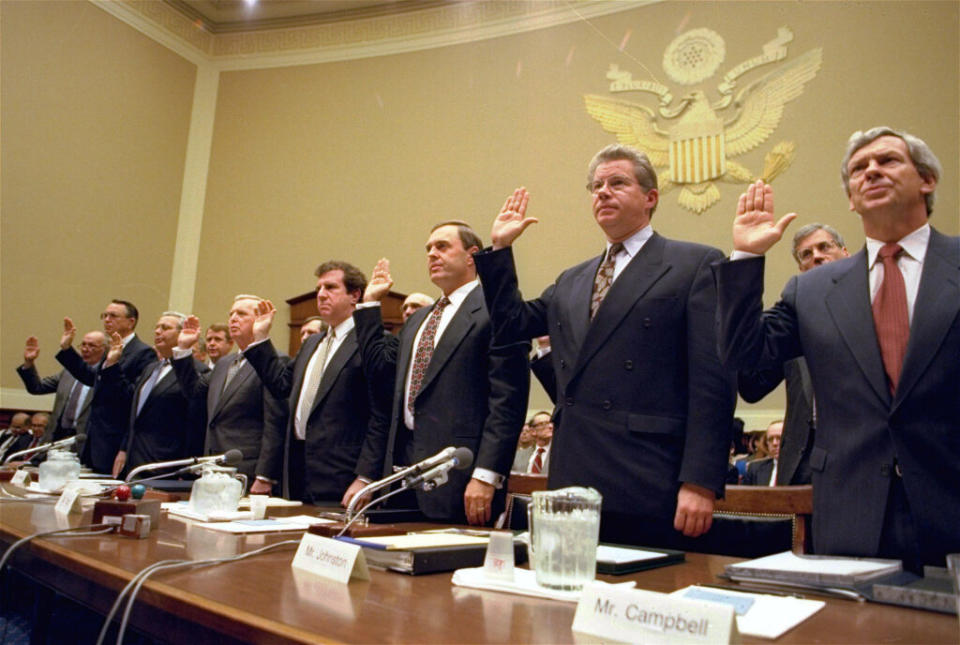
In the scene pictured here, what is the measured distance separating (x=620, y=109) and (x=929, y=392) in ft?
19.1

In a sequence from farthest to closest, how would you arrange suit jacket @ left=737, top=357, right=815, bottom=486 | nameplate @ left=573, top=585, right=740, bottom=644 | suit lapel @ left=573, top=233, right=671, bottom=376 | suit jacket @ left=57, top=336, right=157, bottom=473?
suit jacket @ left=57, top=336, right=157, bottom=473 → suit jacket @ left=737, top=357, right=815, bottom=486 → suit lapel @ left=573, top=233, right=671, bottom=376 → nameplate @ left=573, top=585, right=740, bottom=644

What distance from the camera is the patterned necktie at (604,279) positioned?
191cm

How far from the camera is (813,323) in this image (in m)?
1.54

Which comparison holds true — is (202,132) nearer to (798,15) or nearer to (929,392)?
(798,15)

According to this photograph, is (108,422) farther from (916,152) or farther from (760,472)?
(916,152)

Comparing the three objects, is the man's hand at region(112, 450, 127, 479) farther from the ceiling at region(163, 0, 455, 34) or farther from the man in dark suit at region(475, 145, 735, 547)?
the ceiling at region(163, 0, 455, 34)

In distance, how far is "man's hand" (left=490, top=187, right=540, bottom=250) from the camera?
78.1 inches

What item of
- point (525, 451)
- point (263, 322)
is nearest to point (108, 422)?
point (263, 322)

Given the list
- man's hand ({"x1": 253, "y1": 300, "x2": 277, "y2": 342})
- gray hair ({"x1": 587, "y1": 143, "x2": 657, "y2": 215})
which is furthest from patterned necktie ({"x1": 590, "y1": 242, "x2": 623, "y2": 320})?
man's hand ({"x1": 253, "y1": 300, "x2": 277, "y2": 342})

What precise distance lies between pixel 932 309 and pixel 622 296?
25.8 inches

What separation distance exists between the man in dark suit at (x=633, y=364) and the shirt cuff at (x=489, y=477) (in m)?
0.34

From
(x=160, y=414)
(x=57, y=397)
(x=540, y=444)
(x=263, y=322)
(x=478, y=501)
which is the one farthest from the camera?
(x=57, y=397)

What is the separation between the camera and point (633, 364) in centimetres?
178

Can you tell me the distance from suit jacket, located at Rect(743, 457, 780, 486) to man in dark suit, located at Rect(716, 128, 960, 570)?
2.89 meters
